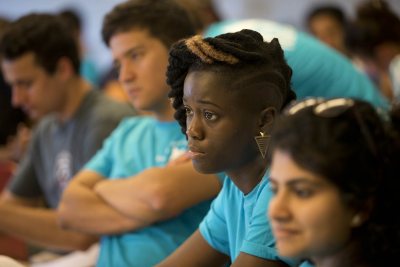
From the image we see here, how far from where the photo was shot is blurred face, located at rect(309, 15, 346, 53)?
16.5 feet

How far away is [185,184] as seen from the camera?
1967 mm

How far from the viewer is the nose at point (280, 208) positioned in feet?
3.82

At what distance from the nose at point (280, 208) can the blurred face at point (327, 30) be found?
12.7ft

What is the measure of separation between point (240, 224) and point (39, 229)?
3.84 feet

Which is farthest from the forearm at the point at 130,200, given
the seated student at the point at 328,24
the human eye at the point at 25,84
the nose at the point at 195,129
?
the seated student at the point at 328,24

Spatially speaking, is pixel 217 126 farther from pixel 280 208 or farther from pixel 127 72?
pixel 127 72

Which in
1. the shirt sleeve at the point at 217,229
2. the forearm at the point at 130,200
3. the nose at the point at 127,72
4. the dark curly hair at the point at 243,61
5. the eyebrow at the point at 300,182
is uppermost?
the dark curly hair at the point at 243,61

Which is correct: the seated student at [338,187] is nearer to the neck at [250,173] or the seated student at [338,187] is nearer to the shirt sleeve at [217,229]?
the neck at [250,173]

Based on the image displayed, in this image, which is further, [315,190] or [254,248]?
[254,248]

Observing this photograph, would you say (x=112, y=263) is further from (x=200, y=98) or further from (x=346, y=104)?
(x=346, y=104)

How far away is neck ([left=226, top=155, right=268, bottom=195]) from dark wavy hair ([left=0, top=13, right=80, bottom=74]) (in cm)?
155

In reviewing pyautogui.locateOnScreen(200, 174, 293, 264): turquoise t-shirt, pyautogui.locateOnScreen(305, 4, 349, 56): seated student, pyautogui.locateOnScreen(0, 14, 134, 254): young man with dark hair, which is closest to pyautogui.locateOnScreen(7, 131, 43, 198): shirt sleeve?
pyautogui.locateOnScreen(0, 14, 134, 254): young man with dark hair

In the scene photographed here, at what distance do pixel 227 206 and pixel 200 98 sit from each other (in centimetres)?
27

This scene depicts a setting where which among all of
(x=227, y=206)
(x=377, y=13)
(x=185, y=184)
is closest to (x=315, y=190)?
(x=227, y=206)
